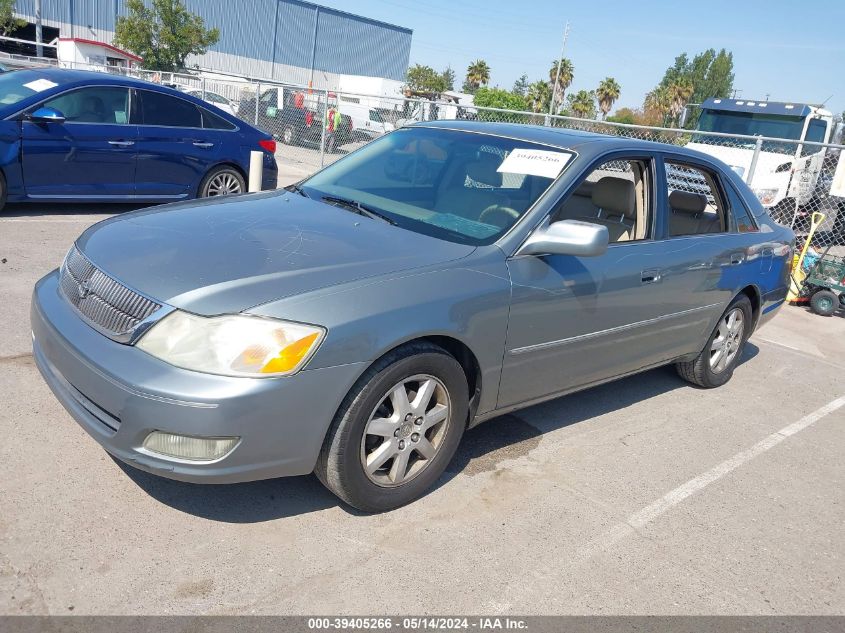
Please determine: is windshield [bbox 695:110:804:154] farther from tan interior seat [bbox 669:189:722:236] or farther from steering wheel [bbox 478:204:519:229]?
steering wheel [bbox 478:204:519:229]

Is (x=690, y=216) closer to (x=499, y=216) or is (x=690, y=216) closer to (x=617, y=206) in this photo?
(x=617, y=206)

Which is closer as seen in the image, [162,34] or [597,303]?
[597,303]

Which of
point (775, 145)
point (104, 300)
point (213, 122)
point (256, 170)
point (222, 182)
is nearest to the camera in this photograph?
point (104, 300)

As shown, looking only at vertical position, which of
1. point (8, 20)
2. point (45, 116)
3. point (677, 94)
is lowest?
point (45, 116)

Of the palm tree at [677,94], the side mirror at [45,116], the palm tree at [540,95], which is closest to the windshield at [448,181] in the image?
the side mirror at [45,116]

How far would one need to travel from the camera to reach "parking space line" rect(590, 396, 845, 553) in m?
3.39

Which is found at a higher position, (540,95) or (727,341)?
(540,95)

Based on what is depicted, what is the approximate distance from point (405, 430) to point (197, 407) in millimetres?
927

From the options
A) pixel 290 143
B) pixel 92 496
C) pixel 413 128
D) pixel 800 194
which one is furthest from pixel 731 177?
pixel 290 143

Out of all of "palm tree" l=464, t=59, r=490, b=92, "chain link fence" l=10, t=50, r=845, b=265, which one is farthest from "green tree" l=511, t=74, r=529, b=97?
"chain link fence" l=10, t=50, r=845, b=265

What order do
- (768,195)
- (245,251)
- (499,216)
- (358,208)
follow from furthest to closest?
(768,195) < (358,208) < (499,216) < (245,251)

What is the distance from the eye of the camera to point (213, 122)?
28.8 feet

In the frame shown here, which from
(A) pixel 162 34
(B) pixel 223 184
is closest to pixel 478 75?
(A) pixel 162 34

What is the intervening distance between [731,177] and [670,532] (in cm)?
281
